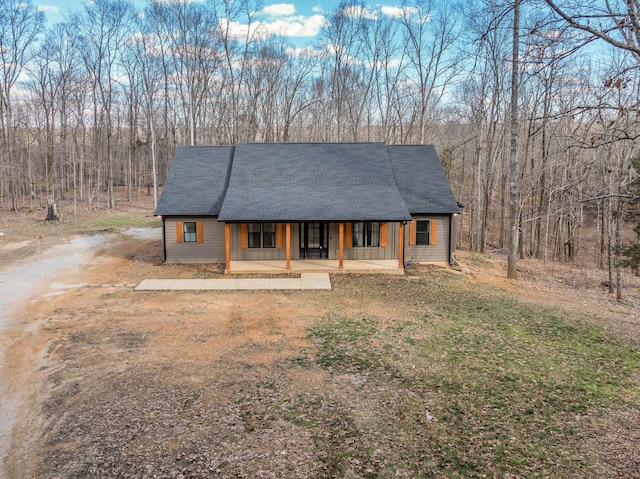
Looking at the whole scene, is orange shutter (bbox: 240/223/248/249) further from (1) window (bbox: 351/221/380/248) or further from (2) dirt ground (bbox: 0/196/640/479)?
(1) window (bbox: 351/221/380/248)

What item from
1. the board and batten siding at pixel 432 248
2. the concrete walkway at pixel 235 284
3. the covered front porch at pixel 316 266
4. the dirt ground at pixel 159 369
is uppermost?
the board and batten siding at pixel 432 248

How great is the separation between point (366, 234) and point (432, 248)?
2.96 m

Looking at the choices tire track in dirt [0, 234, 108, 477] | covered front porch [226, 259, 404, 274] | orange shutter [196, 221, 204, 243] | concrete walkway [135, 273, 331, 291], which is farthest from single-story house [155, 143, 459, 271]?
tire track in dirt [0, 234, 108, 477]

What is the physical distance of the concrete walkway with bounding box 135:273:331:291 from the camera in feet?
45.1

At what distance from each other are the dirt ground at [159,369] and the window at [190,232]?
2.05 m

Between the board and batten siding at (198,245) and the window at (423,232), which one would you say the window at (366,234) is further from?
the board and batten siding at (198,245)

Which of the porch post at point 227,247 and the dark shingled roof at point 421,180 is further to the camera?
the dark shingled roof at point 421,180

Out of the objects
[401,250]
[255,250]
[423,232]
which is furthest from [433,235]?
[255,250]

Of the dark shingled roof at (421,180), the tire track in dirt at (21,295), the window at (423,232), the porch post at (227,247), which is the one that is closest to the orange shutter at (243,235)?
the porch post at (227,247)

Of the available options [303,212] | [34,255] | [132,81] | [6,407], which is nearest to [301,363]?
[6,407]

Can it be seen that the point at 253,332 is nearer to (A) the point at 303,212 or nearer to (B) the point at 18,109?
(A) the point at 303,212

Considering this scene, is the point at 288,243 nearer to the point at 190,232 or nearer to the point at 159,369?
the point at 190,232

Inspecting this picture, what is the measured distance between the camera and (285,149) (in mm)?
19172

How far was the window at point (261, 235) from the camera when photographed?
16.7 meters
